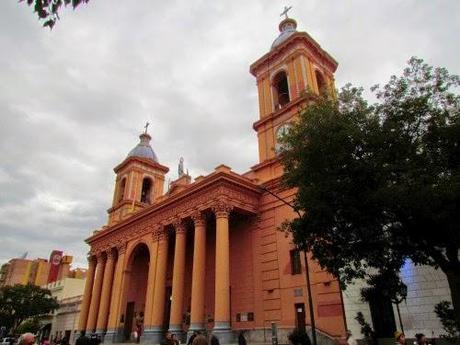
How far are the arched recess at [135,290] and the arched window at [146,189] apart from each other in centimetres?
794

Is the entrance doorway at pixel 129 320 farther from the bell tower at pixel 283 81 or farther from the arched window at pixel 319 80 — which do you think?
the arched window at pixel 319 80

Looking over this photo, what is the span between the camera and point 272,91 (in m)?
30.7

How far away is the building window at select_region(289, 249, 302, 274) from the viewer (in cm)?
2249

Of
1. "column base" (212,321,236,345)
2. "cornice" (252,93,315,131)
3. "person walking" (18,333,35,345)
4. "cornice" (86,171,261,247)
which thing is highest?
"cornice" (252,93,315,131)

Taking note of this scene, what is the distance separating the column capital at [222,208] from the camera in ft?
78.7

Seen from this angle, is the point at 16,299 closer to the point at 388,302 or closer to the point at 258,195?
the point at 258,195

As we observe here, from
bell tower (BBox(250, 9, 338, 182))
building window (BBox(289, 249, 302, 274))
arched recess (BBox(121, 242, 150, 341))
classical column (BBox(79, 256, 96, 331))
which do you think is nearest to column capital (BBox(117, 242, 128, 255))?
arched recess (BBox(121, 242, 150, 341))

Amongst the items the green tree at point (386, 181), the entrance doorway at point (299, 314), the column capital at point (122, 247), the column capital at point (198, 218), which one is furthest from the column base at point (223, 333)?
the column capital at point (122, 247)

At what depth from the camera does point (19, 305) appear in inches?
1833

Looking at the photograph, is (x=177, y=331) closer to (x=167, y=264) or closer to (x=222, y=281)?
(x=222, y=281)

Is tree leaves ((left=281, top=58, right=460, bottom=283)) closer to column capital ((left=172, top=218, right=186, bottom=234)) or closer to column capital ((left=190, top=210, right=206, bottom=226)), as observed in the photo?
column capital ((left=190, top=210, right=206, bottom=226))

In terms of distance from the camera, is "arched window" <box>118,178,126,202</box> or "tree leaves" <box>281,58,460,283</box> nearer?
"tree leaves" <box>281,58,460,283</box>

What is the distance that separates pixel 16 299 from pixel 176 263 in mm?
32671

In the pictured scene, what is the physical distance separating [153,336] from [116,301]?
7952mm
